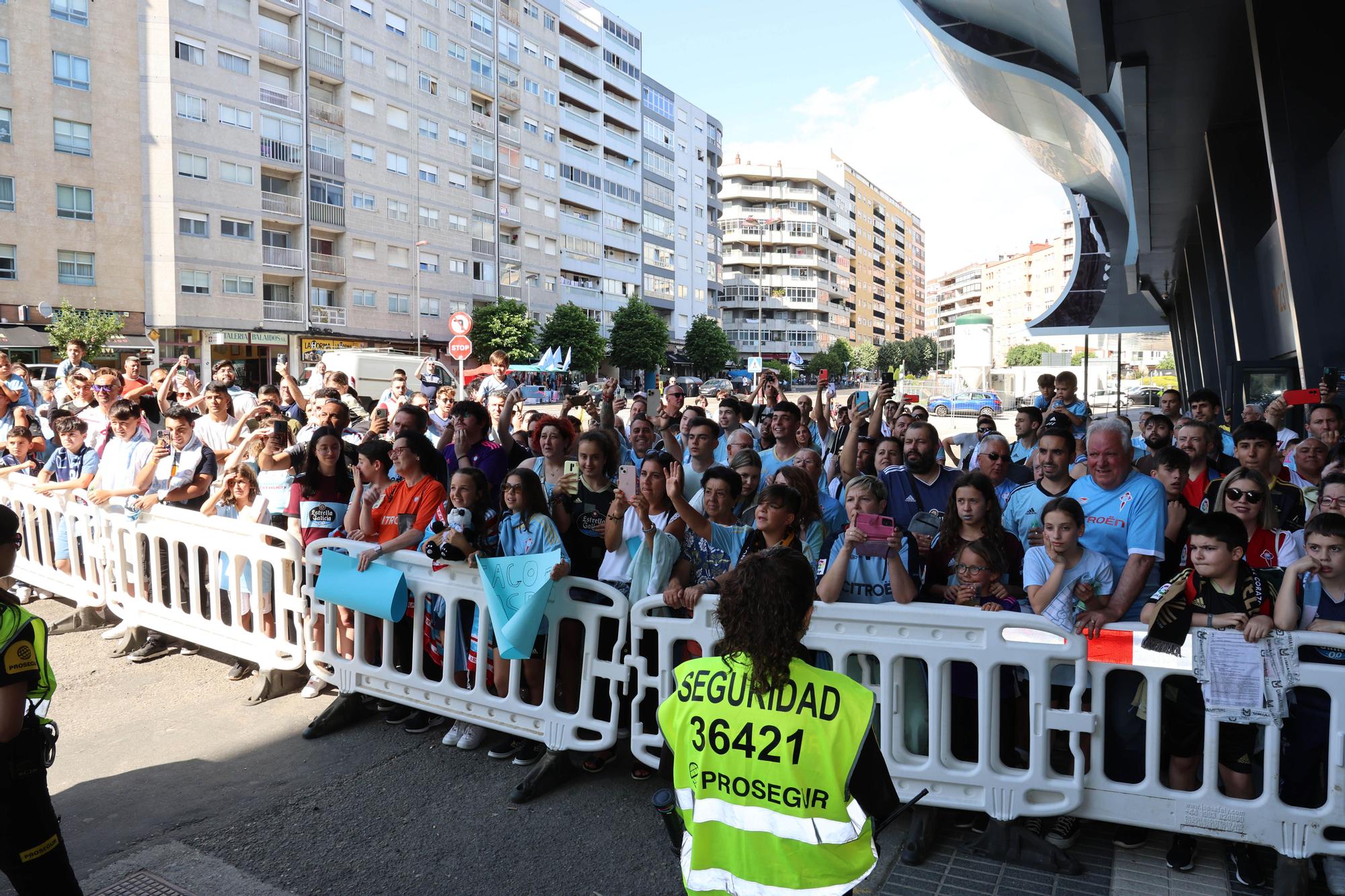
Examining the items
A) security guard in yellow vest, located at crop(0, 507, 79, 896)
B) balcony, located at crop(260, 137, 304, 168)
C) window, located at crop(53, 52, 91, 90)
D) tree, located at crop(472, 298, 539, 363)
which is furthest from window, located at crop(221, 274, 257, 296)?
security guard in yellow vest, located at crop(0, 507, 79, 896)

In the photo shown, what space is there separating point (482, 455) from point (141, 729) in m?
2.85

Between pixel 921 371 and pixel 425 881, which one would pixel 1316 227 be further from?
pixel 921 371

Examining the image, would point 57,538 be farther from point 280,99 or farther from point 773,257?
point 773,257

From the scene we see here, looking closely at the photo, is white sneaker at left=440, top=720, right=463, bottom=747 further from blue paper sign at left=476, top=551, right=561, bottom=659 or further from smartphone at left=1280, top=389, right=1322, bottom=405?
smartphone at left=1280, top=389, right=1322, bottom=405

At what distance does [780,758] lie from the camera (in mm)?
2242

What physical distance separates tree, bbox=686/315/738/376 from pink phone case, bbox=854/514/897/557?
74189 mm

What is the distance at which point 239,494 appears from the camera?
6500mm

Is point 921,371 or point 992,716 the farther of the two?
point 921,371

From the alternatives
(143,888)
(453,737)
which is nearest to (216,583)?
(453,737)

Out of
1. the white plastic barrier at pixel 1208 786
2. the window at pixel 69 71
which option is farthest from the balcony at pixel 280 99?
the white plastic barrier at pixel 1208 786

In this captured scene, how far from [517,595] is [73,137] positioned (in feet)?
138

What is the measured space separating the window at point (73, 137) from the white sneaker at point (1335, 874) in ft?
147

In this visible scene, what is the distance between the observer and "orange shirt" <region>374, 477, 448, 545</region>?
5.61m

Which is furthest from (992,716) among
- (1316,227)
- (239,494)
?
(1316,227)
